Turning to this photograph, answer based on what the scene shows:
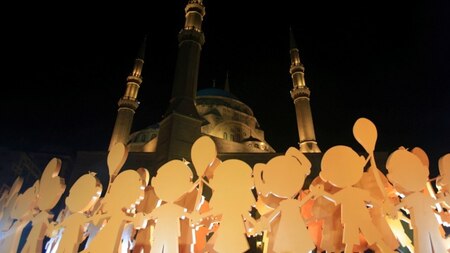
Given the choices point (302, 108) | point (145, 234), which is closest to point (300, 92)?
point (302, 108)

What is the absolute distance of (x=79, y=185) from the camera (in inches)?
148

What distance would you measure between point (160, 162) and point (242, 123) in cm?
1401

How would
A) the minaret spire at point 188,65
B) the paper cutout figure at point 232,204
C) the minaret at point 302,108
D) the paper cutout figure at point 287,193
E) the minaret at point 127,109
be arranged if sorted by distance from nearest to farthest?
the paper cutout figure at point 287,193 < the paper cutout figure at point 232,204 < the minaret spire at point 188,65 < the minaret at point 127,109 < the minaret at point 302,108

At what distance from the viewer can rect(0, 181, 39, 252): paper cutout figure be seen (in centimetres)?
394

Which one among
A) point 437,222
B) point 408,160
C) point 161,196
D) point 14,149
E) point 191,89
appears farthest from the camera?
point 14,149

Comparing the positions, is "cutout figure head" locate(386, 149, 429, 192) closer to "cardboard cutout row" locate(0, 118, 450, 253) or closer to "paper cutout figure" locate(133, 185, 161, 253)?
"cardboard cutout row" locate(0, 118, 450, 253)

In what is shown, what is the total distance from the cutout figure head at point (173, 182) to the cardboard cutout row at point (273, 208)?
0.04ft

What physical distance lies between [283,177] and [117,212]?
6.03 ft

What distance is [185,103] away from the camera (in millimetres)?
11000

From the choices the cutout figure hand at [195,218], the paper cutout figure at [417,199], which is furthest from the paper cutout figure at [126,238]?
the paper cutout figure at [417,199]

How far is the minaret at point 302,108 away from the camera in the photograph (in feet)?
53.6

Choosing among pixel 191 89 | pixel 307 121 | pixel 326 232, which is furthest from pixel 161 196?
pixel 307 121

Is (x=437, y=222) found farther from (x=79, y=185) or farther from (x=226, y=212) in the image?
(x=79, y=185)

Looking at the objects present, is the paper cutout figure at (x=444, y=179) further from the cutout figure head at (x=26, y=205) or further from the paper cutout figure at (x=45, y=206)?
the cutout figure head at (x=26, y=205)
